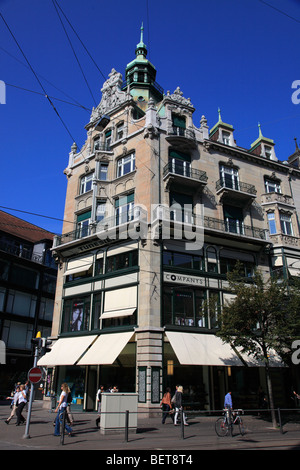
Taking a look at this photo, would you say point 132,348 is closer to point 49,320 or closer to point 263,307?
point 263,307

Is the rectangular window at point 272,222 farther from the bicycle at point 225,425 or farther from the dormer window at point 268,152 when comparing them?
the bicycle at point 225,425

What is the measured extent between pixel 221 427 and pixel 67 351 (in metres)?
12.4

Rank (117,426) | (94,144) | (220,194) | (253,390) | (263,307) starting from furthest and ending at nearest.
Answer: (94,144) → (220,194) → (253,390) → (263,307) → (117,426)

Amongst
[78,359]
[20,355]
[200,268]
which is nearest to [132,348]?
[78,359]

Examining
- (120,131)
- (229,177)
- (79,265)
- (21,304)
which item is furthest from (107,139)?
(21,304)

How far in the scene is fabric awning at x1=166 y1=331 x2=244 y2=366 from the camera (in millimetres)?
19047

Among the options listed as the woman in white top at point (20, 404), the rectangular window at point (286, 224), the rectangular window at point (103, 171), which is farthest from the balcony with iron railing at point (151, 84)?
the woman in white top at point (20, 404)

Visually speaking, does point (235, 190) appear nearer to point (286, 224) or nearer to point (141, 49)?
point (286, 224)

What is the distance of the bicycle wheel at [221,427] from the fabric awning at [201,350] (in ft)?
17.5

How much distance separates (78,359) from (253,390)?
1109 centimetres

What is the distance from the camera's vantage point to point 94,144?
29750mm

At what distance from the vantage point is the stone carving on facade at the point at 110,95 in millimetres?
29047

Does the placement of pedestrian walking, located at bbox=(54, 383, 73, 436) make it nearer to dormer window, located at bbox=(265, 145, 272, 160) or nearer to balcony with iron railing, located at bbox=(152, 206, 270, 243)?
balcony with iron railing, located at bbox=(152, 206, 270, 243)
